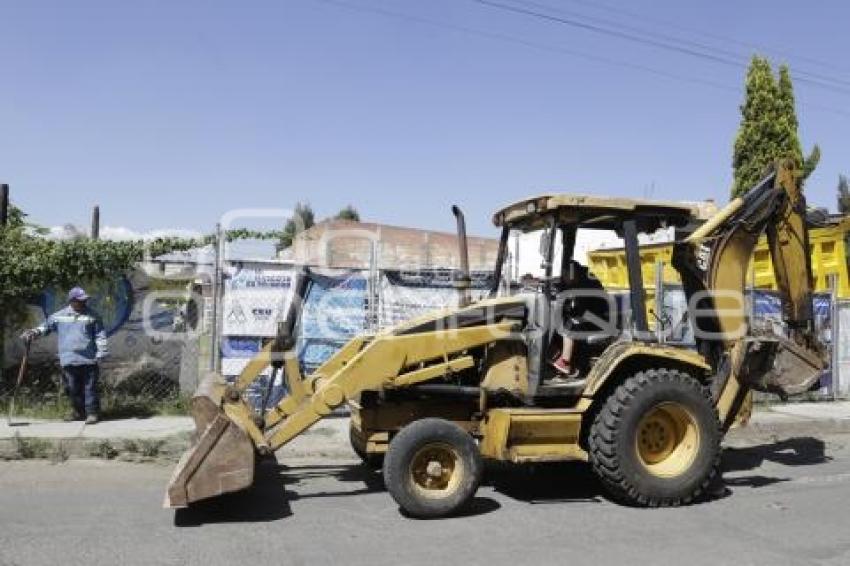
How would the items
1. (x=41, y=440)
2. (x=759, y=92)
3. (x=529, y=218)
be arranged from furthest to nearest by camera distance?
(x=759, y=92), (x=41, y=440), (x=529, y=218)

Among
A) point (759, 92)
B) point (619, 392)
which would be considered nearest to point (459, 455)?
point (619, 392)

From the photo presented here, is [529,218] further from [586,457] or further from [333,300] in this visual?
[333,300]

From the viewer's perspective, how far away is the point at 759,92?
1043 inches

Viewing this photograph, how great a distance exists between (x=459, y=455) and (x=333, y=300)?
17.1 ft

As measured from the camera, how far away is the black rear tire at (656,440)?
7328 millimetres

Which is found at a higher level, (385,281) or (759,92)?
(759,92)

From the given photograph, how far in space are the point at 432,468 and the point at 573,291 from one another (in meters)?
2.08

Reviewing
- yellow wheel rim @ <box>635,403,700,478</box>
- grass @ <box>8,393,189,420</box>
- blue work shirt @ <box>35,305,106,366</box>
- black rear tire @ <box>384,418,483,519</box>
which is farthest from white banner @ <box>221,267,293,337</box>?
yellow wheel rim @ <box>635,403,700,478</box>

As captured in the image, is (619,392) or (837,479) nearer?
(619,392)

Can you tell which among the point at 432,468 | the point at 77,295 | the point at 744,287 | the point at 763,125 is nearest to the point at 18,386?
the point at 77,295

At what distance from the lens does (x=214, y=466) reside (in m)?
6.54

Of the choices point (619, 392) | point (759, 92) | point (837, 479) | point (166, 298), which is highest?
point (759, 92)

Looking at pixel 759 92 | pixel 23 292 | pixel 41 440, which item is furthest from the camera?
pixel 759 92

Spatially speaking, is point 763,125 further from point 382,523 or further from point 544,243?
point 382,523
